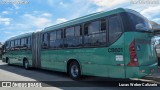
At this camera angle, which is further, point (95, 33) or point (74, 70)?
point (74, 70)

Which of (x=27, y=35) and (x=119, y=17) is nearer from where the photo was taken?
(x=119, y=17)

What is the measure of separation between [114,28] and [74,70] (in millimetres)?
3473

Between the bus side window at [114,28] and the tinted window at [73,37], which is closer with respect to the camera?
the bus side window at [114,28]

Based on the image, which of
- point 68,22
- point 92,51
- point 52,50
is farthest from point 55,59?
point 92,51

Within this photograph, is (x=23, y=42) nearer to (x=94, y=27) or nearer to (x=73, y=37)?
(x=73, y=37)

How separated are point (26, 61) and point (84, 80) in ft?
24.7

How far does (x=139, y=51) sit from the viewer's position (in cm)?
768

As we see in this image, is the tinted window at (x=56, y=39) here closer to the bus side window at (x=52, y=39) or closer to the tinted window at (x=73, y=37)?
the bus side window at (x=52, y=39)

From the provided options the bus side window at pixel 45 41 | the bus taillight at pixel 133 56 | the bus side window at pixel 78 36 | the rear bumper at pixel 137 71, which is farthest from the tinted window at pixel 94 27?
the bus side window at pixel 45 41

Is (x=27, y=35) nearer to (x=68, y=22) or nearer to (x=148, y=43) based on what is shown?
(x=68, y=22)

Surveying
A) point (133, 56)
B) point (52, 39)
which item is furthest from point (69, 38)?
point (133, 56)

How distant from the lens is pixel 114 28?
26.6 ft

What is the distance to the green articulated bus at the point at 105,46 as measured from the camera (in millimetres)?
7633

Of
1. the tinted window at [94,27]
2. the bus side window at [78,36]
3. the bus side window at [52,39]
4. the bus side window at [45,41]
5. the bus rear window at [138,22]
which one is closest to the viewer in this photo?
the bus rear window at [138,22]
